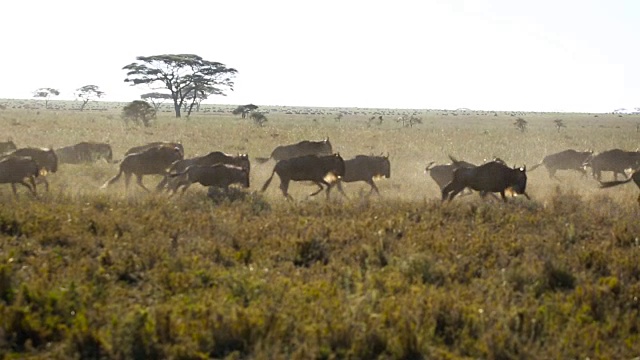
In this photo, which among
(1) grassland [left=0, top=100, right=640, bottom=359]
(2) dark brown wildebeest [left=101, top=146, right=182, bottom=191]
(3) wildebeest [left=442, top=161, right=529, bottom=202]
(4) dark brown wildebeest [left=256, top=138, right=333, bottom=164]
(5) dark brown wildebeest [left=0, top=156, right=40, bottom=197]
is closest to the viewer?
(1) grassland [left=0, top=100, right=640, bottom=359]

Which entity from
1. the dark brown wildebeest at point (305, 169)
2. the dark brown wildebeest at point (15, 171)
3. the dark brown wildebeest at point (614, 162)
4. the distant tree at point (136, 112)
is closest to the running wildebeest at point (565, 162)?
the dark brown wildebeest at point (614, 162)

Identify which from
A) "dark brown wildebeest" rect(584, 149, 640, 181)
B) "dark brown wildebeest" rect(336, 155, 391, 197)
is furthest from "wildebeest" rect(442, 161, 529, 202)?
"dark brown wildebeest" rect(584, 149, 640, 181)

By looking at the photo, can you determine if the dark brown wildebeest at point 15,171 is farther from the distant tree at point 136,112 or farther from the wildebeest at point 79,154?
the distant tree at point 136,112

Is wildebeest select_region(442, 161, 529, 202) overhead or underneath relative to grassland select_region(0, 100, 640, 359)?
overhead

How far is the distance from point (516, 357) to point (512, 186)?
7516 millimetres

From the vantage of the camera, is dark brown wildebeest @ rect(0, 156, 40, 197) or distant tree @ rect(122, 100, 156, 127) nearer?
dark brown wildebeest @ rect(0, 156, 40, 197)

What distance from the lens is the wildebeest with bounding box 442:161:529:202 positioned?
40.3ft

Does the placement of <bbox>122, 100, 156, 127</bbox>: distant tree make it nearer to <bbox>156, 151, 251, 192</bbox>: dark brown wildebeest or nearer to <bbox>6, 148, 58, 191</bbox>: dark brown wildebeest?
<bbox>6, 148, 58, 191</bbox>: dark brown wildebeest

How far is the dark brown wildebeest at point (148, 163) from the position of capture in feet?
48.5

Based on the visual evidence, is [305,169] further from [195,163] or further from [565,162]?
[565,162]

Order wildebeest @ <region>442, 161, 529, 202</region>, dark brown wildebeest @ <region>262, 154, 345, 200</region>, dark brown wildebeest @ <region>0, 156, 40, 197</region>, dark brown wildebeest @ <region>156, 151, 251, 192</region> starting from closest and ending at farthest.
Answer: dark brown wildebeest @ <region>0, 156, 40, 197</region> < wildebeest @ <region>442, 161, 529, 202</region> < dark brown wildebeest @ <region>262, 154, 345, 200</region> < dark brown wildebeest @ <region>156, 151, 251, 192</region>

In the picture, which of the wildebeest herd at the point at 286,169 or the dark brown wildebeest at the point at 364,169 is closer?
the wildebeest herd at the point at 286,169

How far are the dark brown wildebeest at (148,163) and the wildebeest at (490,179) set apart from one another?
267 inches

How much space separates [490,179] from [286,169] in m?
4.39
